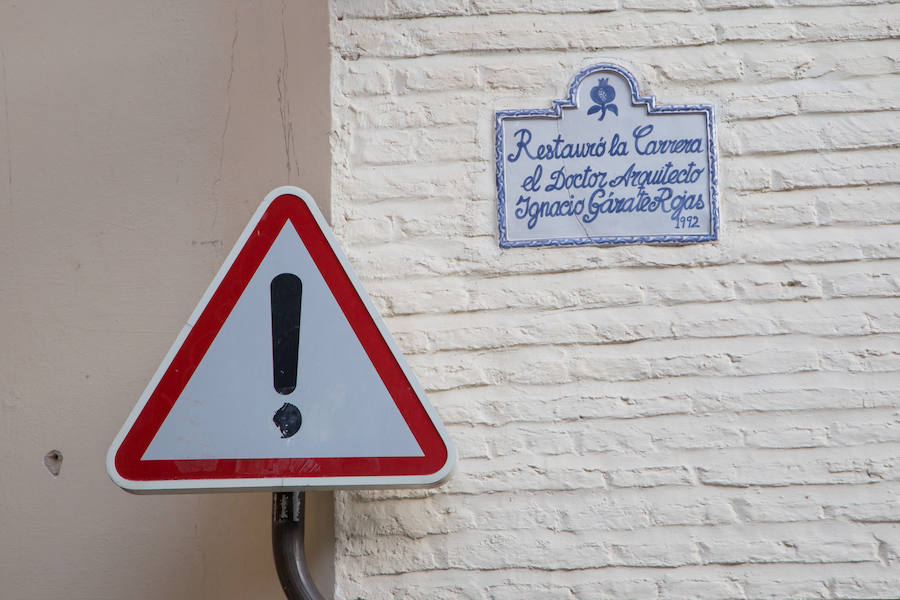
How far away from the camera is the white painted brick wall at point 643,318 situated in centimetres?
173

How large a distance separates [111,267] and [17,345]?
268 mm

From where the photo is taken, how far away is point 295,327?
149cm

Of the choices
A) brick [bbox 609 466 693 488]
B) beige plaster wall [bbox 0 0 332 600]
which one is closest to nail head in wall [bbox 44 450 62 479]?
beige plaster wall [bbox 0 0 332 600]

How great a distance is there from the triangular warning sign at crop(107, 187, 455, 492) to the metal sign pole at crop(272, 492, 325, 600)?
184 mm

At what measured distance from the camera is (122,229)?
1824 mm

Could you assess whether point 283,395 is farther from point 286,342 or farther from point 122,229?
point 122,229

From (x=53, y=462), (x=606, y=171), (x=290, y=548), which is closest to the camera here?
(x=290, y=548)

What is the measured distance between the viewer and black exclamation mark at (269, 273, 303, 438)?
1438 mm

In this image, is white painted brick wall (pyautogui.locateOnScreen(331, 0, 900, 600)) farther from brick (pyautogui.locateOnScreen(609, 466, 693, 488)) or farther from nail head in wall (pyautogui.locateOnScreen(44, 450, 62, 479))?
nail head in wall (pyautogui.locateOnScreen(44, 450, 62, 479))

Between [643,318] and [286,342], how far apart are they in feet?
2.67

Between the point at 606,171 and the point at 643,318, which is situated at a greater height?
the point at 606,171

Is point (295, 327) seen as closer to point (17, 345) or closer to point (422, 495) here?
point (422, 495)

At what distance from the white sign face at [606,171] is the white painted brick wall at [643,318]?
1.6 inches

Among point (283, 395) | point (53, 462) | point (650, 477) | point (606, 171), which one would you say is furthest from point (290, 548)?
point (606, 171)
